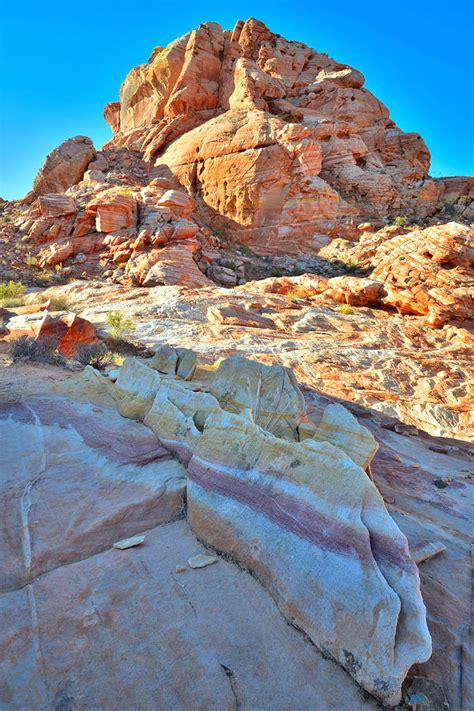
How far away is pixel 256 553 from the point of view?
2.29 meters

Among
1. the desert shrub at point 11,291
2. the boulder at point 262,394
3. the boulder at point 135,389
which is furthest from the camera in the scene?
the desert shrub at point 11,291

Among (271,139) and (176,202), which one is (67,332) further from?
(271,139)

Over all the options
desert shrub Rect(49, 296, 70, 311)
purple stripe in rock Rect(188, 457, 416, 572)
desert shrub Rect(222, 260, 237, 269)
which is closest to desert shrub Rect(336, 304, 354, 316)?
desert shrub Rect(222, 260, 237, 269)

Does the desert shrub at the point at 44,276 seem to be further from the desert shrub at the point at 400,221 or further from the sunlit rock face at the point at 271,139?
the desert shrub at the point at 400,221

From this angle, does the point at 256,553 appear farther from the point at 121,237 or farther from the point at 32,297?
the point at 121,237

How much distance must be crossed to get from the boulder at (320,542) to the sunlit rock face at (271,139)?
875 inches

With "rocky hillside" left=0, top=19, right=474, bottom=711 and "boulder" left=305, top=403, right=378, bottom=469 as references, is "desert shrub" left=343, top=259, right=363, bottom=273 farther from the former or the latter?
"boulder" left=305, top=403, right=378, bottom=469

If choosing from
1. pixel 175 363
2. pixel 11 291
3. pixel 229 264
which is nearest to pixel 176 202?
pixel 229 264

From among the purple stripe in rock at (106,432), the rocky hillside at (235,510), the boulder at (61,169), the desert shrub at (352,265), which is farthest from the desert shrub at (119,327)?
the boulder at (61,169)

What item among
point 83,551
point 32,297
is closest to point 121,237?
point 32,297

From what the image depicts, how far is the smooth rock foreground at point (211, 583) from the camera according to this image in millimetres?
1750

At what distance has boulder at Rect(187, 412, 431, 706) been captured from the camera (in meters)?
1.81

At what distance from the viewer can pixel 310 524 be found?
2242mm

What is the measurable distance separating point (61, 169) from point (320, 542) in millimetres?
29496
